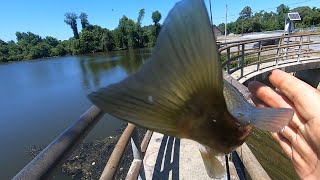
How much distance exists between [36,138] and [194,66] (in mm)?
11473

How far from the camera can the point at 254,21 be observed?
235 feet

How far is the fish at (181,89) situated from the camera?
1.27 ft

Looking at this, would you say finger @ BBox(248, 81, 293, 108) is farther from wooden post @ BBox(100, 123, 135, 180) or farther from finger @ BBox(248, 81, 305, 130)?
wooden post @ BBox(100, 123, 135, 180)

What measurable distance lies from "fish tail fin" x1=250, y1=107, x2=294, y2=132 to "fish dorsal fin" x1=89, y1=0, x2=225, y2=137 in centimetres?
10

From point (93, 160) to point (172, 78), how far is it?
8089 mm

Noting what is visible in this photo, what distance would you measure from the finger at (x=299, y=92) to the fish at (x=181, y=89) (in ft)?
1.79

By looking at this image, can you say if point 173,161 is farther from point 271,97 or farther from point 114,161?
point 271,97

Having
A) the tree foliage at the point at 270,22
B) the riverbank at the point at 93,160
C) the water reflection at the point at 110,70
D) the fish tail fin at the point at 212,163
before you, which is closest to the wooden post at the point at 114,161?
the water reflection at the point at 110,70

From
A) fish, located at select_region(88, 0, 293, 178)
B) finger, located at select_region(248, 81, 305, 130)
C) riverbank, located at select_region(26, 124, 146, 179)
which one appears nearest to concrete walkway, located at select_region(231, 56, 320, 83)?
riverbank, located at select_region(26, 124, 146, 179)

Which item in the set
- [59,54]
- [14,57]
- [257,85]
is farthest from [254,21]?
[257,85]

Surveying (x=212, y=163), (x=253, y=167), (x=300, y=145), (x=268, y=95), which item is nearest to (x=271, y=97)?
(x=268, y=95)

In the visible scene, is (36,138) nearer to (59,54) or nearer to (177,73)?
(177,73)

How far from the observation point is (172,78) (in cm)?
42

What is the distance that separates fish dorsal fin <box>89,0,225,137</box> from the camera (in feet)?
1.26
